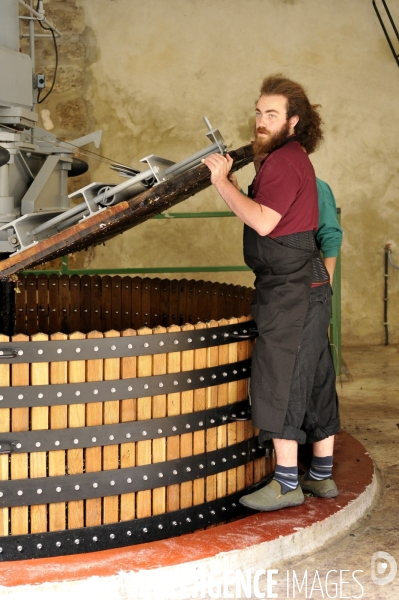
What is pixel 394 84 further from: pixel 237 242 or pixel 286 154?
pixel 286 154

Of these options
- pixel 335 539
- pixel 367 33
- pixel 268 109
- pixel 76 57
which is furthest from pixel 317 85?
pixel 335 539

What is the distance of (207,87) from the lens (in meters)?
9.33

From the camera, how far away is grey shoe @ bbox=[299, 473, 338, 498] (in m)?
3.84

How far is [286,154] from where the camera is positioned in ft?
11.4

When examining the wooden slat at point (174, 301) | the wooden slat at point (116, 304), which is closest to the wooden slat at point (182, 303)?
the wooden slat at point (174, 301)

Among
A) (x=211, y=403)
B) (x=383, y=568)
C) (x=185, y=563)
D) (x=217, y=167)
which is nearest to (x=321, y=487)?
(x=383, y=568)

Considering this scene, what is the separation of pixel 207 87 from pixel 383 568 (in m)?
6.95

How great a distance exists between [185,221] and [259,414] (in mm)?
6021

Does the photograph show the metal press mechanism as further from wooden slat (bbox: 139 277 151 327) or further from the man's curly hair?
wooden slat (bbox: 139 277 151 327)

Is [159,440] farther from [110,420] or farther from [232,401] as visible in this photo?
[232,401]

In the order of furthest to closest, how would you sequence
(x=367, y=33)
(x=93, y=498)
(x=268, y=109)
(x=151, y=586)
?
(x=367, y=33) < (x=268, y=109) < (x=93, y=498) < (x=151, y=586)

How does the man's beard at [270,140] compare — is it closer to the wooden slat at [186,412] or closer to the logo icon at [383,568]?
the wooden slat at [186,412]

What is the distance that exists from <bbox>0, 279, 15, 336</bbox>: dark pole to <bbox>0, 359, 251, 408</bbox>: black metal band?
4.49 ft

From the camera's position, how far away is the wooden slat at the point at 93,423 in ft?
10.7
